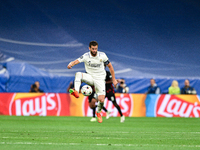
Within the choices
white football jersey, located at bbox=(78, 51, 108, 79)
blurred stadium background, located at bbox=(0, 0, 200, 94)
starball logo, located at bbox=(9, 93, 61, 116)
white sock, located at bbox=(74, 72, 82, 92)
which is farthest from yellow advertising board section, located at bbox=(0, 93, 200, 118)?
white sock, located at bbox=(74, 72, 82, 92)

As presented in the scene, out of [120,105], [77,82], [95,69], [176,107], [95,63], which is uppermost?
[95,63]

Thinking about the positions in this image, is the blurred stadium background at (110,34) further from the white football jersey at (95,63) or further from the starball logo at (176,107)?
the white football jersey at (95,63)

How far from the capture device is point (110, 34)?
27.1 m

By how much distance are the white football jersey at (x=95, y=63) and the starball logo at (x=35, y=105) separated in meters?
7.14

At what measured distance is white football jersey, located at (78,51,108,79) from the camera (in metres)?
9.75

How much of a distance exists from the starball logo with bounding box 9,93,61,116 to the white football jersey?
7.14m

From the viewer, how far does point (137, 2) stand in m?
28.3

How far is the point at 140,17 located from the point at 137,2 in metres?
1.19

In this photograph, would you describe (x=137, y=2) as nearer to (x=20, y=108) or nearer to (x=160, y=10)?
(x=160, y=10)

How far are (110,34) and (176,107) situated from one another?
11.3m

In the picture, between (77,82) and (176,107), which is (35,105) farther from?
(77,82)

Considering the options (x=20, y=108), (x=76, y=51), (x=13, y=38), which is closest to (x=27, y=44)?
(x=13, y=38)

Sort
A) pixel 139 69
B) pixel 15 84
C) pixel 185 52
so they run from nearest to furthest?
pixel 15 84 < pixel 139 69 < pixel 185 52

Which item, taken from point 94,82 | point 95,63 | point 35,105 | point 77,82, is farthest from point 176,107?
point 77,82
